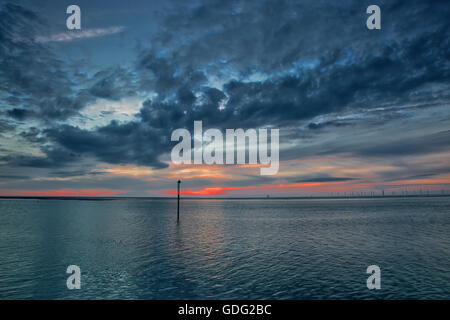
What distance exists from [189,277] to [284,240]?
20.3 metres

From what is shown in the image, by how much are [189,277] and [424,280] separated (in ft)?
57.3

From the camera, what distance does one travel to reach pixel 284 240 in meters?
36.6

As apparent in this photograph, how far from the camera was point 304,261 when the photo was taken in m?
24.5

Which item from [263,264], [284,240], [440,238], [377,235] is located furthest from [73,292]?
[440,238]

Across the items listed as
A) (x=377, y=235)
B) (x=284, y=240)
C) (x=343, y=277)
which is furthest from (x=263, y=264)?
(x=377, y=235)

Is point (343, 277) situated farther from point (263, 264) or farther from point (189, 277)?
point (189, 277)

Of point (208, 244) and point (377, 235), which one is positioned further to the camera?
point (377, 235)

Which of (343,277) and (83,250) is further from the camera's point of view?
(83,250)

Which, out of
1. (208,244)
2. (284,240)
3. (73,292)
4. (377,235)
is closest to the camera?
(73,292)

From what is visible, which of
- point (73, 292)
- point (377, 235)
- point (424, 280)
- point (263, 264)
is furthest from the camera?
point (377, 235)
